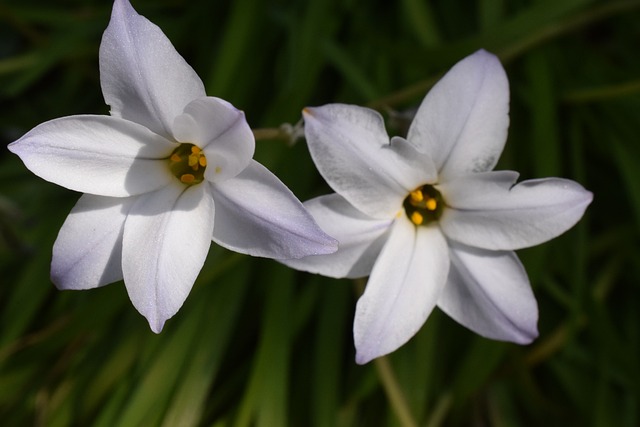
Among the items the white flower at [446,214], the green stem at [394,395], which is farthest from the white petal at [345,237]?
the green stem at [394,395]

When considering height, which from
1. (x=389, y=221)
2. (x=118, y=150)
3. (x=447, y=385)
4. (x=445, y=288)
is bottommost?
(x=447, y=385)

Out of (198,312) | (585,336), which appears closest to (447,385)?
(585,336)

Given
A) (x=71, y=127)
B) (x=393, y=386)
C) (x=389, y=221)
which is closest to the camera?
(x=71, y=127)

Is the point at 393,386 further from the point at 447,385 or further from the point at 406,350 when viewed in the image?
the point at 447,385

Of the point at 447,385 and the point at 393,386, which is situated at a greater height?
the point at 393,386

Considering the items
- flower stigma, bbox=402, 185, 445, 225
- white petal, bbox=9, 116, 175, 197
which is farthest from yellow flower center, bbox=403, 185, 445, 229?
white petal, bbox=9, 116, 175, 197

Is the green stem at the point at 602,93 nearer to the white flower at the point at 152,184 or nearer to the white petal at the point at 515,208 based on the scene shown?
the white petal at the point at 515,208

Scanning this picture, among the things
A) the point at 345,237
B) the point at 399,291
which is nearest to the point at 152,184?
the point at 345,237
